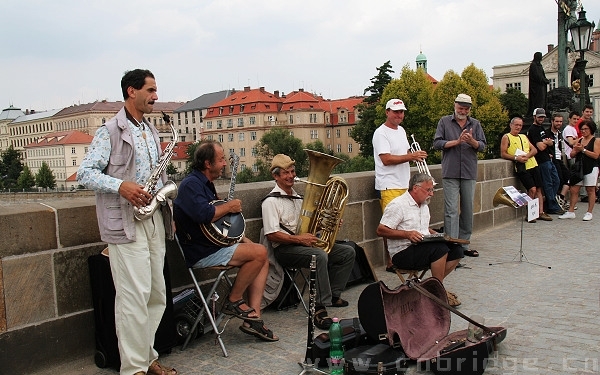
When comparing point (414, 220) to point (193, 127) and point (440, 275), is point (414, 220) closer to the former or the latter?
point (440, 275)

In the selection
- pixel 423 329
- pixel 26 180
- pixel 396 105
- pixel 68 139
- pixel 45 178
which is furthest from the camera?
pixel 26 180

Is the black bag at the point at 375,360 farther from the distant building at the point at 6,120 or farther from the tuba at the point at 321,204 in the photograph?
the distant building at the point at 6,120

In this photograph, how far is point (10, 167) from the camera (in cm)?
13812

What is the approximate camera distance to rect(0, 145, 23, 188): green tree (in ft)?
440

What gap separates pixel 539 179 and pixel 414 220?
20.8ft

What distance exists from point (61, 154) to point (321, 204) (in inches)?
4998

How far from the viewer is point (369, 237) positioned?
7.53 m

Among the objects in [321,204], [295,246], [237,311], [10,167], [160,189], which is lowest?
[10,167]

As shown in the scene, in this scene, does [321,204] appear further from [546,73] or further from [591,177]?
[546,73]

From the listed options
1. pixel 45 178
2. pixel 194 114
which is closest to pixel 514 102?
pixel 194 114

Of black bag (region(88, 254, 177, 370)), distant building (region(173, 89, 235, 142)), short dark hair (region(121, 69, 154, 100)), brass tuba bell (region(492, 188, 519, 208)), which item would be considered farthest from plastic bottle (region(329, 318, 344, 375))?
distant building (region(173, 89, 235, 142))

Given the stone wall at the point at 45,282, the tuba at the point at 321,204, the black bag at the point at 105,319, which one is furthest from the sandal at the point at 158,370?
the tuba at the point at 321,204

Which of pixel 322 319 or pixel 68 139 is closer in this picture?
pixel 322 319

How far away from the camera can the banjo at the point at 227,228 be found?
15.2 feet
